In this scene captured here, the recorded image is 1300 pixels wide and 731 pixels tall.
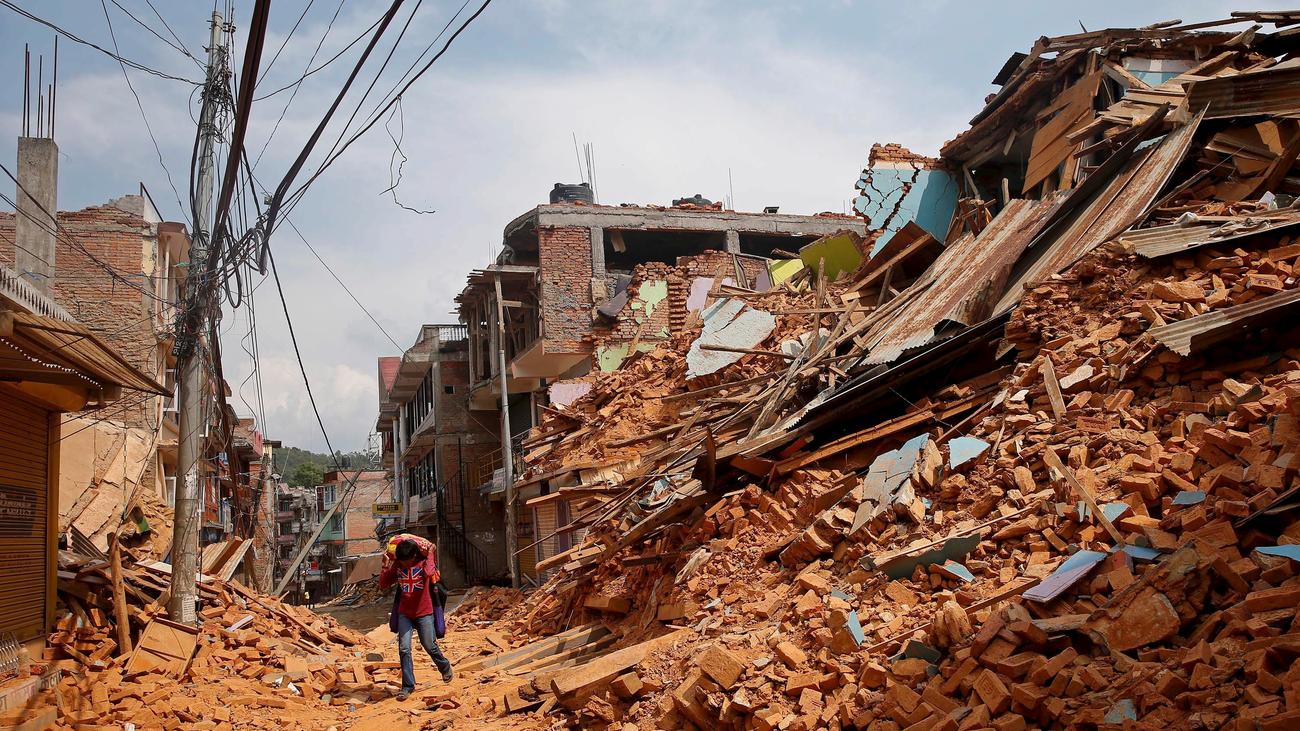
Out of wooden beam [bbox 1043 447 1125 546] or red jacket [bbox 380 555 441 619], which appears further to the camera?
red jacket [bbox 380 555 441 619]

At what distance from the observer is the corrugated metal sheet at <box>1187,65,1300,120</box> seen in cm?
865

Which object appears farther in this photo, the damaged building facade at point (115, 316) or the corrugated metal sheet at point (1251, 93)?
the damaged building facade at point (115, 316)

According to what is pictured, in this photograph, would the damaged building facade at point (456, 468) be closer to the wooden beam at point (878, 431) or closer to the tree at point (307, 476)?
the wooden beam at point (878, 431)

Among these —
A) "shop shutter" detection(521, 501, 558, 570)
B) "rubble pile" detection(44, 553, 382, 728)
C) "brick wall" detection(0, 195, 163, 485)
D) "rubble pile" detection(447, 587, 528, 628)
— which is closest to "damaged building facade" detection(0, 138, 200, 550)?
"brick wall" detection(0, 195, 163, 485)

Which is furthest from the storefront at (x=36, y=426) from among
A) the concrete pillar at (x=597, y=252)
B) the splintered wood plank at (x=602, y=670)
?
the concrete pillar at (x=597, y=252)

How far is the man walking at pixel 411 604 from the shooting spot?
9.00 meters

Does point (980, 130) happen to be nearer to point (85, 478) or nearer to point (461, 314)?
point (85, 478)

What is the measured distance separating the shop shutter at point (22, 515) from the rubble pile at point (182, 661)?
0.35 meters

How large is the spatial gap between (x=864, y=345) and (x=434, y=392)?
22.6 m

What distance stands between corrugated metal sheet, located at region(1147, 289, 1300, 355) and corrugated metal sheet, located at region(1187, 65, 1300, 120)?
3442 millimetres

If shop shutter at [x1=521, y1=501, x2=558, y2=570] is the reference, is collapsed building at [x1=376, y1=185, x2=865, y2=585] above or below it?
above

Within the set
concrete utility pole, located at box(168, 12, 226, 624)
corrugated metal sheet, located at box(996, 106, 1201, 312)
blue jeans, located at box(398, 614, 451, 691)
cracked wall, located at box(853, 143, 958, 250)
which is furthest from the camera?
cracked wall, located at box(853, 143, 958, 250)

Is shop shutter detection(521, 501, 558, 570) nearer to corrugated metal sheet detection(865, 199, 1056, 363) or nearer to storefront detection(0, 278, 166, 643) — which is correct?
storefront detection(0, 278, 166, 643)

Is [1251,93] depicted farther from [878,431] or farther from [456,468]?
[456,468]
